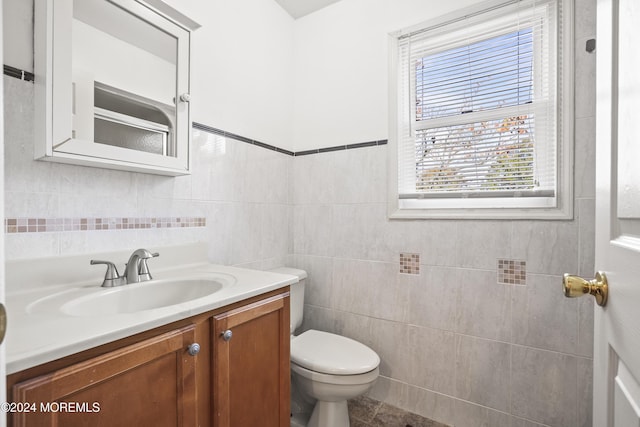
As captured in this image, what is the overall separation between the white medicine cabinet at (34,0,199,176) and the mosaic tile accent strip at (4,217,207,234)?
20 cm

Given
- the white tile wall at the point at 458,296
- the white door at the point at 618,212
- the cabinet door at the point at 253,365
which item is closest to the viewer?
the white door at the point at 618,212

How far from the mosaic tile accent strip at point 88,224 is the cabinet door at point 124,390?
0.60 metres

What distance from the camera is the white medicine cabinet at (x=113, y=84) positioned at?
95 centimetres

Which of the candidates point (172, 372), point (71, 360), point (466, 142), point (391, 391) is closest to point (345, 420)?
point (391, 391)

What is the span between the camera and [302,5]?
202 cm

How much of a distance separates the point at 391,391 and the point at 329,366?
23.3 inches

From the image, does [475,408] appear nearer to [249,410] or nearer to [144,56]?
[249,410]

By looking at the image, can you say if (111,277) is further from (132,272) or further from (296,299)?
(296,299)

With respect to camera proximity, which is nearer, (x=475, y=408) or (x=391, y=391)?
(x=475, y=408)

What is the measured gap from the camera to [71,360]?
629 mm

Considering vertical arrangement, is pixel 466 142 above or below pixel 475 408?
above

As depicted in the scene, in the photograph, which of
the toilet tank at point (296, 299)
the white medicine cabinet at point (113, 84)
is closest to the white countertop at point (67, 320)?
the white medicine cabinet at point (113, 84)

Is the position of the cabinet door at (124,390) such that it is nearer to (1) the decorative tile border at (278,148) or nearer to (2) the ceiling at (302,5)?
(1) the decorative tile border at (278,148)

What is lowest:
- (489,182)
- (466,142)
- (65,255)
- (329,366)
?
(329,366)
